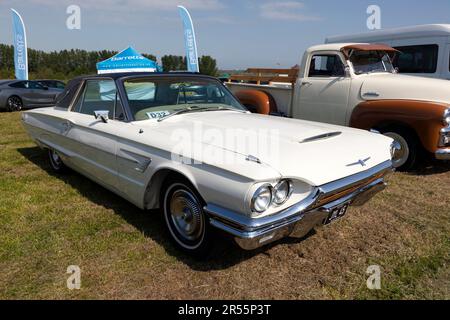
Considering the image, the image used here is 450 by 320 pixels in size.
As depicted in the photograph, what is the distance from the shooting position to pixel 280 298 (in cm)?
246

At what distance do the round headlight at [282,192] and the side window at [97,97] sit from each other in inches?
79.9

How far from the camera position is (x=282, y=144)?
107 inches

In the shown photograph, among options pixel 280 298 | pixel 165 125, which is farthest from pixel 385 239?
pixel 165 125

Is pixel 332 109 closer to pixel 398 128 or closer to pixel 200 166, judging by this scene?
pixel 398 128

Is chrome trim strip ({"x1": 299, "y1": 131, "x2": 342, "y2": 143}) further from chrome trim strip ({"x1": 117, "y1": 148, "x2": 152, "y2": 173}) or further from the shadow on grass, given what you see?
chrome trim strip ({"x1": 117, "y1": 148, "x2": 152, "y2": 173})

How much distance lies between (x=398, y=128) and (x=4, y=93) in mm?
13302

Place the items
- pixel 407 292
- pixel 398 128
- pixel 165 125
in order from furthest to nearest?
pixel 398 128
pixel 165 125
pixel 407 292

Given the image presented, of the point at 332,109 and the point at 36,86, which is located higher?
the point at 36,86

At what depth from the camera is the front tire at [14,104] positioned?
13.0 meters

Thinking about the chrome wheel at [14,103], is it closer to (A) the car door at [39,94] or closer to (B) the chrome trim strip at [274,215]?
(A) the car door at [39,94]

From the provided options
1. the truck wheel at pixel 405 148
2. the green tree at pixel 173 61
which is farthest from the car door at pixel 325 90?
the green tree at pixel 173 61

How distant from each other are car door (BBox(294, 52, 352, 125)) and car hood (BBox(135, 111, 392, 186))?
8.40 ft

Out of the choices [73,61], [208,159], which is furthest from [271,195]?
[73,61]

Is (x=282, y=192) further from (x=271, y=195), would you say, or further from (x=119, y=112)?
(x=119, y=112)
